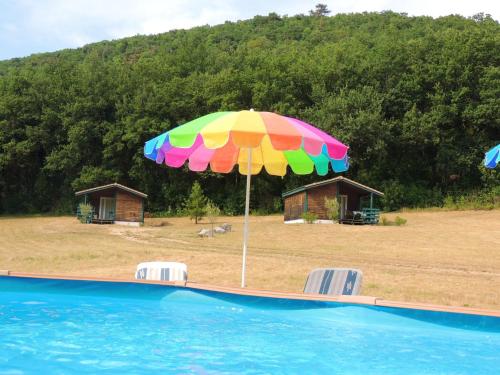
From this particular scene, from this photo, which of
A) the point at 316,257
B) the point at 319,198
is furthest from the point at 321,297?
the point at 319,198

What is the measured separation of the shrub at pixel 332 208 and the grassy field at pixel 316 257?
344cm

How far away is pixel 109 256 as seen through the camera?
14.6 metres

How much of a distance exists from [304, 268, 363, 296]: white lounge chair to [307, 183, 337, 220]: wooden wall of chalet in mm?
23197

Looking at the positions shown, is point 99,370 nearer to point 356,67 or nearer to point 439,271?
point 439,271

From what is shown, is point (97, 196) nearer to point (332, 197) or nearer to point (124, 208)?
point (124, 208)

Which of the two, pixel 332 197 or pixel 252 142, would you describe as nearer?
pixel 252 142

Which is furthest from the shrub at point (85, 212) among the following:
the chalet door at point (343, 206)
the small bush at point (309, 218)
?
the chalet door at point (343, 206)

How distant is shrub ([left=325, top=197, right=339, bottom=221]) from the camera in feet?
96.4

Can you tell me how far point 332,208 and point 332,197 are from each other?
1.38 metres

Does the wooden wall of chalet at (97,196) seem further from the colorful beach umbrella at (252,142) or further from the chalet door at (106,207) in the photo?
the colorful beach umbrella at (252,142)

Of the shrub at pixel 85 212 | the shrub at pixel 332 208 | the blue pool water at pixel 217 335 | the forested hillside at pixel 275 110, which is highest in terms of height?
the forested hillside at pixel 275 110

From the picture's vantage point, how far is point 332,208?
29.4 metres

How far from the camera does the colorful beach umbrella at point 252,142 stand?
254 inches

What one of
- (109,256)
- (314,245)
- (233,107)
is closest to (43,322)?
(109,256)
